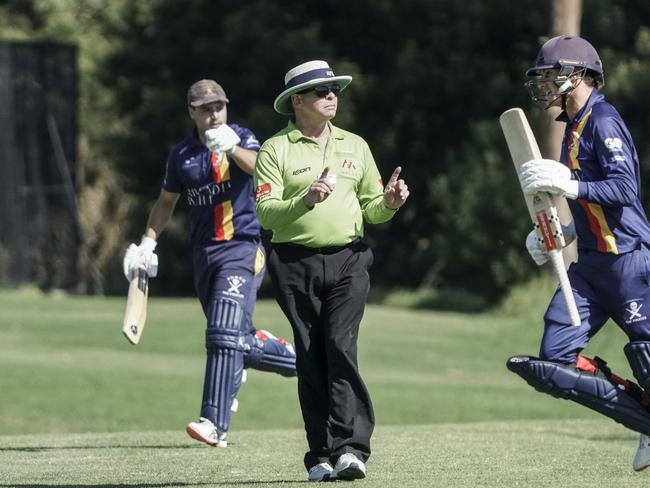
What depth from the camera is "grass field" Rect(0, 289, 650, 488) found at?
7.97m

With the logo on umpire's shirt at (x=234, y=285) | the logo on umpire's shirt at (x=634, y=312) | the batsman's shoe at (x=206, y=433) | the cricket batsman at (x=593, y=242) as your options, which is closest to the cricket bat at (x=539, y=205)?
the cricket batsman at (x=593, y=242)

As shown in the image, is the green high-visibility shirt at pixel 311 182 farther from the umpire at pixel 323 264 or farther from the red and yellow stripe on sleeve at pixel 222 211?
the red and yellow stripe on sleeve at pixel 222 211

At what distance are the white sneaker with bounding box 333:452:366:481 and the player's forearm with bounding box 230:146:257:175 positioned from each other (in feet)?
8.55

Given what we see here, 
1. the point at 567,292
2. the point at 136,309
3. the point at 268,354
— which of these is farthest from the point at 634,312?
the point at 136,309

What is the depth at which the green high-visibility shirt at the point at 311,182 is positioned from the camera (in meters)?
7.33

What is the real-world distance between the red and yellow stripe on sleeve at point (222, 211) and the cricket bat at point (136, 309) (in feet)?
1.99

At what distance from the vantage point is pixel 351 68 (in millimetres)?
33500

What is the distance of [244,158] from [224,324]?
1.03 metres

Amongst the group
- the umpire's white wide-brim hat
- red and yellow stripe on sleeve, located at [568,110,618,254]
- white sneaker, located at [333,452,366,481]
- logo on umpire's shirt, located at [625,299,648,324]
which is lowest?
white sneaker, located at [333,452,366,481]

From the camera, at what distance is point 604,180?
6.81m

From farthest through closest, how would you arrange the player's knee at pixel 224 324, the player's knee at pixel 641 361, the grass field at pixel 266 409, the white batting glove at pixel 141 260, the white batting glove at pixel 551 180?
the white batting glove at pixel 141 260, the player's knee at pixel 224 324, the grass field at pixel 266 409, the player's knee at pixel 641 361, the white batting glove at pixel 551 180

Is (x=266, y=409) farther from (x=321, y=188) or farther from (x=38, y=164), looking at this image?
(x=38, y=164)

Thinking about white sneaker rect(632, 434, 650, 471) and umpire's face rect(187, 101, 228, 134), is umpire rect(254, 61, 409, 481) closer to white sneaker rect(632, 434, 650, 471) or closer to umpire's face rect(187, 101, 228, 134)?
white sneaker rect(632, 434, 650, 471)

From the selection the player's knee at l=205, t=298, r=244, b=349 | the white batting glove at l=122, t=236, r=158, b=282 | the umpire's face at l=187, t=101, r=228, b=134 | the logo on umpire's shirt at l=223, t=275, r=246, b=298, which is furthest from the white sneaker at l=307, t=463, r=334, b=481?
the umpire's face at l=187, t=101, r=228, b=134
